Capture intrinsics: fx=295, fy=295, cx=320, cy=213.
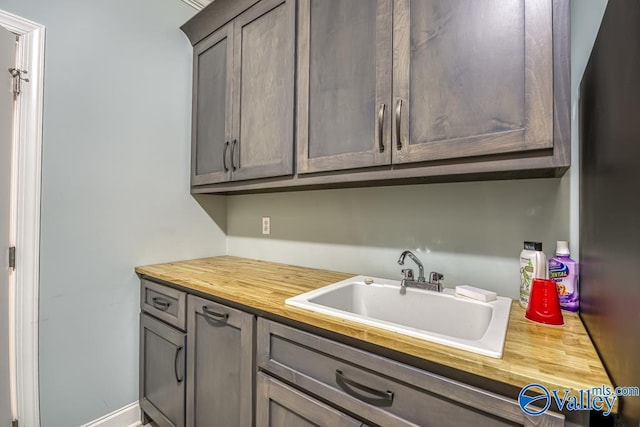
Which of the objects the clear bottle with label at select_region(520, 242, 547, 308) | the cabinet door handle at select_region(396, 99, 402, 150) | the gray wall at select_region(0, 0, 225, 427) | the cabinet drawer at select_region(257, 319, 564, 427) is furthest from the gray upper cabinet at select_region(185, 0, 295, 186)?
the clear bottle with label at select_region(520, 242, 547, 308)

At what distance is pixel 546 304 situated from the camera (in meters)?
0.86

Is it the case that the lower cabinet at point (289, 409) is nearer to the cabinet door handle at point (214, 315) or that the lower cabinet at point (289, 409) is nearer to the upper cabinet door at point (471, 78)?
the cabinet door handle at point (214, 315)

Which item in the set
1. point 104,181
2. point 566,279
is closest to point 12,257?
point 104,181

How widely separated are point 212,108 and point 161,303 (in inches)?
45.3

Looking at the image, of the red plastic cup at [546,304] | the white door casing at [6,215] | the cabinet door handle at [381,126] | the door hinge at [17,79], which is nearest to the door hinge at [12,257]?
the white door casing at [6,215]

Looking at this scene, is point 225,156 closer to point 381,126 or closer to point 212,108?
point 212,108

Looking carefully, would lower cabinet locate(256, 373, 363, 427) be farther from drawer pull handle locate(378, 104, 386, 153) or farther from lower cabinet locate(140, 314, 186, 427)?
drawer pull handle locate(378, 104, 386, 153)

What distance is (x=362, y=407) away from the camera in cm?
80

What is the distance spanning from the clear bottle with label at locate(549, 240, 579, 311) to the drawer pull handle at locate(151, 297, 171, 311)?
5.41ft

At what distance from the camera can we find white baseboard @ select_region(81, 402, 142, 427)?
1596 mm

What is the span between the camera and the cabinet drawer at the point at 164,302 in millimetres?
1414

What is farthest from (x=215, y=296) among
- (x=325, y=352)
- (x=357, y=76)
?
(x=357, y=76)

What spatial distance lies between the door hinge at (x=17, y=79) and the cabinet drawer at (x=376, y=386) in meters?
1.57

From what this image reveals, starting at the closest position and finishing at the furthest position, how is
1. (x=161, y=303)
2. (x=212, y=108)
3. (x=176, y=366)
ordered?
(x=176, y=366) < (x=161, y=303) < (x=212, y=108)
